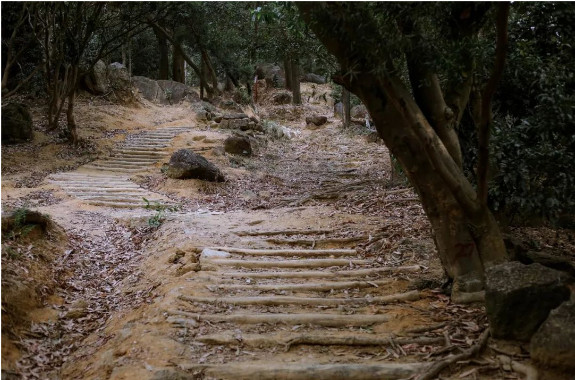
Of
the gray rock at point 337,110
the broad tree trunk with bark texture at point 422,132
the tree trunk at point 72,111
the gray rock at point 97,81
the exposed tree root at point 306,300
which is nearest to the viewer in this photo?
the broad tree trunk with bark texture at point 422,132

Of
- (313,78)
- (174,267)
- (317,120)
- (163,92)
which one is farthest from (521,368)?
(313,78)

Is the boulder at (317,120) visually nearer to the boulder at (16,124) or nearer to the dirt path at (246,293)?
the dirt path at (246,293)

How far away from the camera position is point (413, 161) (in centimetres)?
422

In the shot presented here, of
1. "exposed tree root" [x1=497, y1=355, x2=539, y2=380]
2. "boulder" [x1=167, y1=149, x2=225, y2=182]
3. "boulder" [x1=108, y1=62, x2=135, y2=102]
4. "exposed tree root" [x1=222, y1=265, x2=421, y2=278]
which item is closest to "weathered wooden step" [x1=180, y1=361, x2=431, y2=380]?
"exposed tree root" [x1=497, y1=355, x2=539, y2=380]

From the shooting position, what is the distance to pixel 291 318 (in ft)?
15.1

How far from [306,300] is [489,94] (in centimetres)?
274

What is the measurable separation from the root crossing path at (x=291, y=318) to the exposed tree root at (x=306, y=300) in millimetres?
11

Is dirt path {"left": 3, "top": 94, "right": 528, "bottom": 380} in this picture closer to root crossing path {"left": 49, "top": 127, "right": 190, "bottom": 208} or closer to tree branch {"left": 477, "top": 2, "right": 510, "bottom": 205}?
root crossing path {"left": 49, "top": 127, "right": 190, "bottom": 208}

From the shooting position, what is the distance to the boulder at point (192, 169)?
11680 millimetres

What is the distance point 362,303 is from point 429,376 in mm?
1516

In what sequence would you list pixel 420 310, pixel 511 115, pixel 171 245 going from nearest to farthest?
1. pixel 420 310
2. pixel 511 115
3. pixel 171 245

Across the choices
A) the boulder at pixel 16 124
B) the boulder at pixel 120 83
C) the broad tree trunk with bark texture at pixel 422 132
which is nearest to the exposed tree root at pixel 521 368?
the broad tree trunk with bark texture at pixel 422 132

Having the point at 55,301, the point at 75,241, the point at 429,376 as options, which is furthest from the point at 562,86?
the point at 75,241

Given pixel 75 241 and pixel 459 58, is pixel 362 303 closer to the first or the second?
pixel 459 58
